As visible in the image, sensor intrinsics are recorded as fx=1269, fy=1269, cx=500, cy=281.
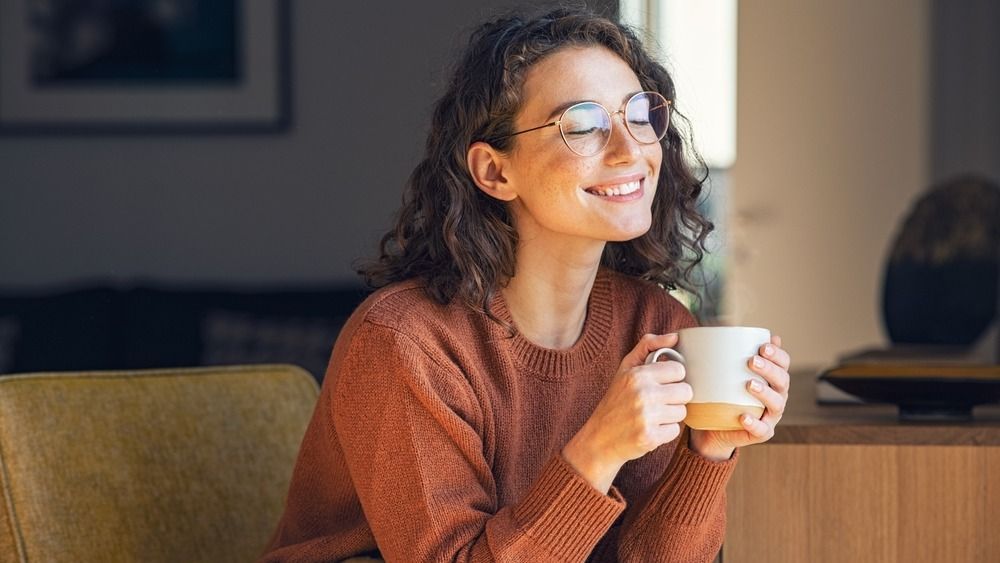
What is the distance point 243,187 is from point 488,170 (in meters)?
2.07

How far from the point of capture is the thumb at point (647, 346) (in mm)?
1188

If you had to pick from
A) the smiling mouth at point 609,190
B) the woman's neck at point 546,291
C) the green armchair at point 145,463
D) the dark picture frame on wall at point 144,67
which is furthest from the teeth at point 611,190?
the dark picture frame on wall at point 144,67

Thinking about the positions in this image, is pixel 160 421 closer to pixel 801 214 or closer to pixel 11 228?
pixel 11 228

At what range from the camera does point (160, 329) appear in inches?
120

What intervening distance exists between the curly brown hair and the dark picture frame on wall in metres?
1.97

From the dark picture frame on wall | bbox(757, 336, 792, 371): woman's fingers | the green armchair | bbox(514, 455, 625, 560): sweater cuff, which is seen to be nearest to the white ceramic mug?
bbox(757, 336, 792, 371): woman's fingers

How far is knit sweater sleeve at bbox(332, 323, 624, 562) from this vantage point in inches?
47.0

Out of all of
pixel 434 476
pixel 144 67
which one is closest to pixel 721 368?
pixel 434 476

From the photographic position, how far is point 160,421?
1.61m

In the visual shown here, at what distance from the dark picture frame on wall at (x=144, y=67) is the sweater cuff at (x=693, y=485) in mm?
2297

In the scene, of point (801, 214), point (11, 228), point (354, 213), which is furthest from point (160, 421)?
point (801, 214)

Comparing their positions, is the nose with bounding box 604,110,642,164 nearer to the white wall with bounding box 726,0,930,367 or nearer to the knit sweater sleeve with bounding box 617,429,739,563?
the knit sweater sleeve with bounding box 617,429,739,563

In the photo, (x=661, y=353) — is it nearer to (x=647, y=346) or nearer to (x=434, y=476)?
(x=647, y=346)

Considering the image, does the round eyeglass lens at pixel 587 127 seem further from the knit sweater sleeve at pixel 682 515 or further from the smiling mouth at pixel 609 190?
the knit sweater sleeve at pixel 682 515
